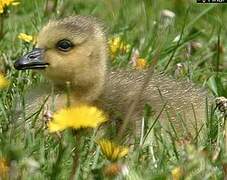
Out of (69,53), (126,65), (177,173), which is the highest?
(69,53)

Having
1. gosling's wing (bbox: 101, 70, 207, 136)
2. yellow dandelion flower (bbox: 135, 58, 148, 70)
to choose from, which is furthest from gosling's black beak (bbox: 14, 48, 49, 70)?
yellow dandelion flower (bbox: 135, 58, 148, 70)

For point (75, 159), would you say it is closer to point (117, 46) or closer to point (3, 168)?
point (3, 168)

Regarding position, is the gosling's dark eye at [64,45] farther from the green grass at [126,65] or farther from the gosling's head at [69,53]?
the green grass at [126,65]

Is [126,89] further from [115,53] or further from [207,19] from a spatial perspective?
[207,19]

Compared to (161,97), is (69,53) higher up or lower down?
higher up

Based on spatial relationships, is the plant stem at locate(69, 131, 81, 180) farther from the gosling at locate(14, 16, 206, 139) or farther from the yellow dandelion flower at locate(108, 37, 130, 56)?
the yellow dandelion flower at locate(108, 37, 130, 56)

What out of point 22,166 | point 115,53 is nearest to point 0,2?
point 115,53

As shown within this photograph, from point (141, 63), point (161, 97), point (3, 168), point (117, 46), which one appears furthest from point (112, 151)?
point (117, 46)

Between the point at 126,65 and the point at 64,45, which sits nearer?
the point at 64,45

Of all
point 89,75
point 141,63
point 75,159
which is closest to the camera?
point 75,159
